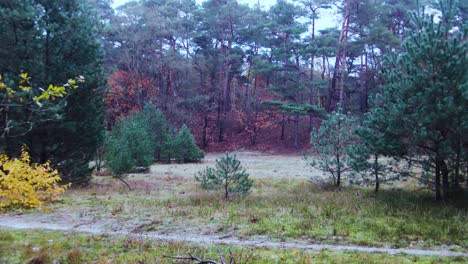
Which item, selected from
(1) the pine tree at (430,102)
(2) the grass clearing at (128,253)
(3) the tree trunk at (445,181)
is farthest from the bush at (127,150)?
(3) the tree trunk at (445,181)

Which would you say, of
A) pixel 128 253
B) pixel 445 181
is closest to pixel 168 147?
pixel 445 181

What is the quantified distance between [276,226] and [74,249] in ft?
14.7

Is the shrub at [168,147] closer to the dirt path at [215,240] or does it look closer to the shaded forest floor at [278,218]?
the shaded forest floor at [278,218]

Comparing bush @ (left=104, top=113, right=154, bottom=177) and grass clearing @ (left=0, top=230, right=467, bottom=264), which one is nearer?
grass clearing @ (left=0, top=230, right=467, bottom=264)

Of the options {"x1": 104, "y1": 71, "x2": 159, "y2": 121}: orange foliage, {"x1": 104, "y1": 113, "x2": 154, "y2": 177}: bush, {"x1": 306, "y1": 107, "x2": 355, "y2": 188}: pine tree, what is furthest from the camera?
{"x1": 104, "y1": 71, "x2": 159, "y2": 121}: orange foliage

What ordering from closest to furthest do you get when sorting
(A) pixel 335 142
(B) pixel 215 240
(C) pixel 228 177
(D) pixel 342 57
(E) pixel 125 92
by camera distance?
(B) pixel 215 240 → (C) pixel 228 177 → (A) pixel 335 142 → (D) pixel 342 57 → (E) pixel 125 92

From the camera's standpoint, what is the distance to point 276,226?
352 inches

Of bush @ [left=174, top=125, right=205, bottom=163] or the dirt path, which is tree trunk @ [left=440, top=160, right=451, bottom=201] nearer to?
the dirt path

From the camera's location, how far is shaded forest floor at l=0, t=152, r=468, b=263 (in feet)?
26.5

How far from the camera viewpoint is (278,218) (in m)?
9.76

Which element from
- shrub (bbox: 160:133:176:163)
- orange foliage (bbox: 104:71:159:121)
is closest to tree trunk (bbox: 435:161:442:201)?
shrub (bbox: 160:133:176:163)

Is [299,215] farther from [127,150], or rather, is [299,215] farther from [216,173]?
[127,150]

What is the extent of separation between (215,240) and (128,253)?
191 centimetres

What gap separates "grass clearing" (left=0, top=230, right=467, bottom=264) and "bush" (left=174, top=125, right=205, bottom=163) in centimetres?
2140
